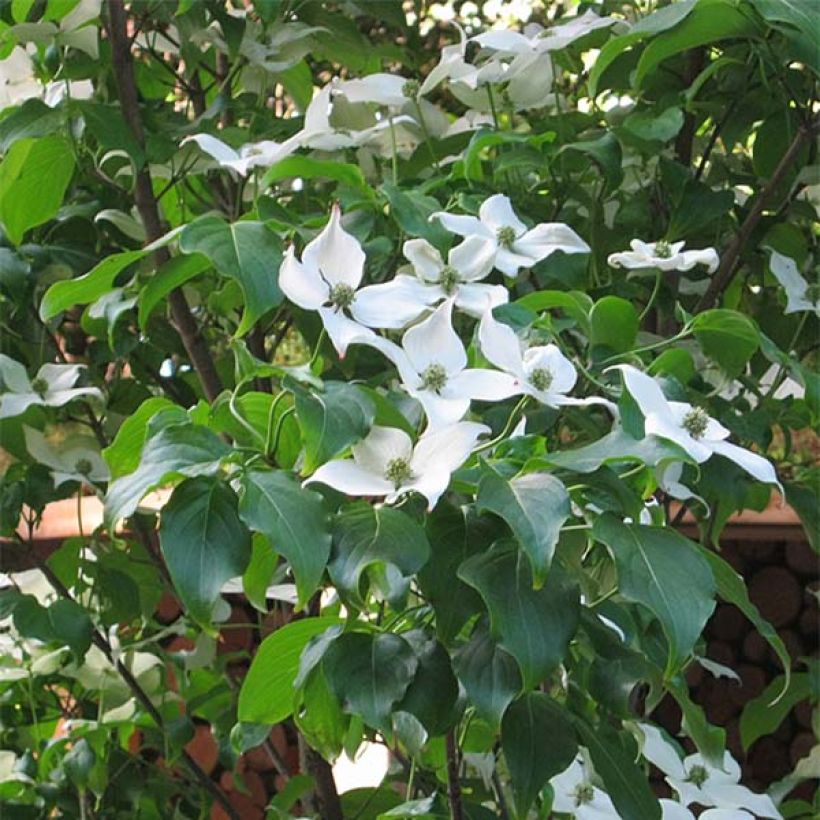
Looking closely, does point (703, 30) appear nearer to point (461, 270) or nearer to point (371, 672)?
point (461, 270)

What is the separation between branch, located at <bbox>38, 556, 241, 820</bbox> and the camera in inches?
44.4

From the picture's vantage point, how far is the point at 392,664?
2.12ft

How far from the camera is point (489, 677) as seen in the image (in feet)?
2.04

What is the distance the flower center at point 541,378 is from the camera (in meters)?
0.70

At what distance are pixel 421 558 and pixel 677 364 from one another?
28 cm

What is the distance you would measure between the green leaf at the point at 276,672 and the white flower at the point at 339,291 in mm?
161

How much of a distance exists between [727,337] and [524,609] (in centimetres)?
37

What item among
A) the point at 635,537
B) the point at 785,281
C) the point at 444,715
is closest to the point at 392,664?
the point at 444,715

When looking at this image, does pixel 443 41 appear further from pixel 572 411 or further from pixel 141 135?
pixel 572 411

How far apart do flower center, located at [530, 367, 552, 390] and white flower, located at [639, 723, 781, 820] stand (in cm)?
33

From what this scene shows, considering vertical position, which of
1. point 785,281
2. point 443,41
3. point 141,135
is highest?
point 141,135

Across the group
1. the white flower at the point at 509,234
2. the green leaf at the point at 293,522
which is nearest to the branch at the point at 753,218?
the white flower at the point at 509,234

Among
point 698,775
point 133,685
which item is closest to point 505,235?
point 698,775

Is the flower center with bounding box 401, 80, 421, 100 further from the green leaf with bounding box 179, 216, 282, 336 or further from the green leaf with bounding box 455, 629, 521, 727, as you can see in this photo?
the green leaf with bounding box 455, 629, 521, 727
